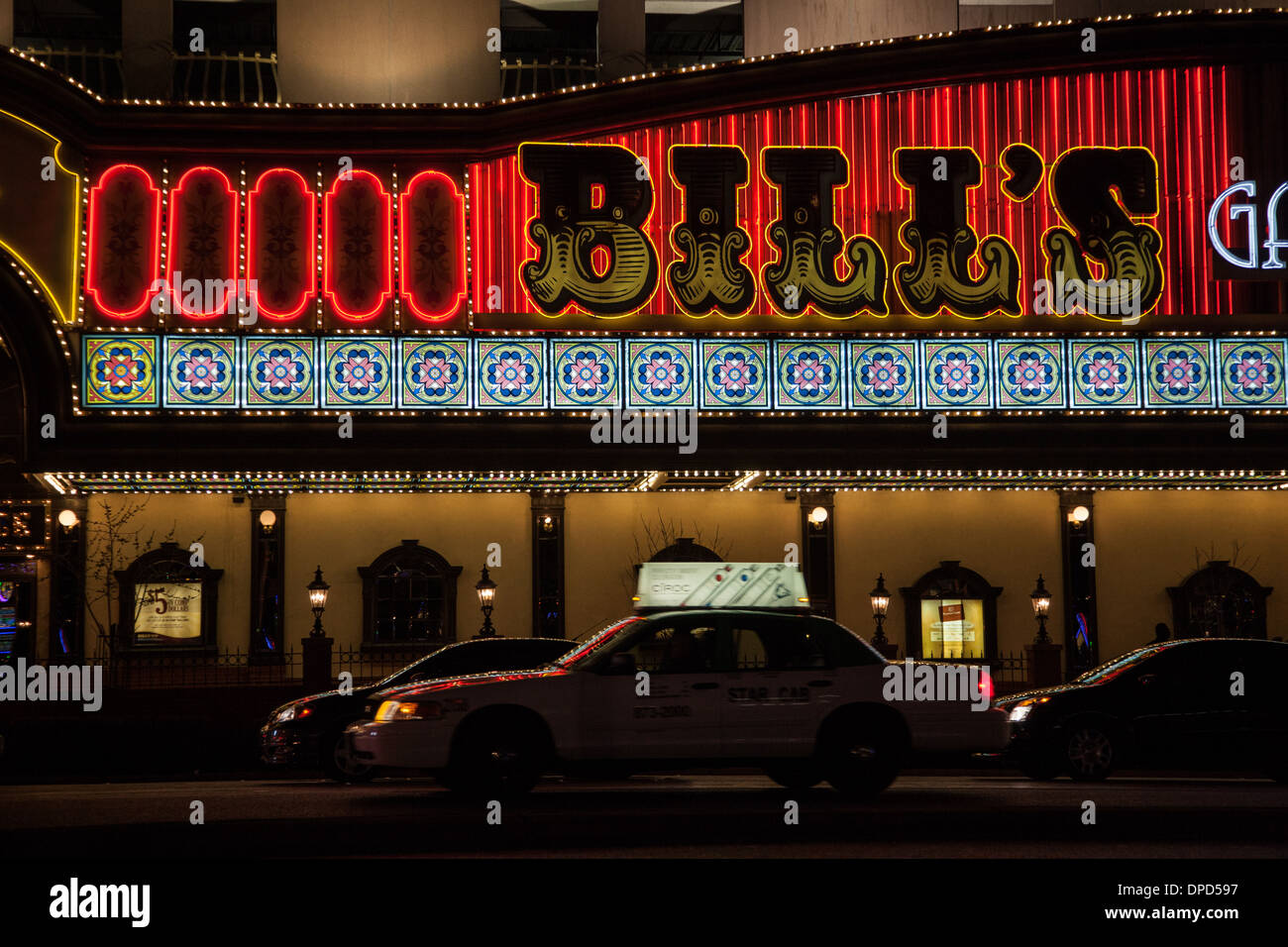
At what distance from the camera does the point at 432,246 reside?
2245 cm

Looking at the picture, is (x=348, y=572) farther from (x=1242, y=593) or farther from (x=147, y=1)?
(x=1242, y=593)

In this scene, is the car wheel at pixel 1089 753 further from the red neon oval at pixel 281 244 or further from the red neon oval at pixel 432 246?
the red neon oval at pixel 281 244

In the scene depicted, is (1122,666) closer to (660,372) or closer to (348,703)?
(660,372)

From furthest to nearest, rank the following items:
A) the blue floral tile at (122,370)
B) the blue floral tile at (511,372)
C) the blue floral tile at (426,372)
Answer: the blue floral tile at (511,372) < the blue floral tile at (426,372) < the blue floral tile at (122,370)

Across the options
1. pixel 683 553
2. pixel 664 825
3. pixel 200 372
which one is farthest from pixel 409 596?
pixel 664 825

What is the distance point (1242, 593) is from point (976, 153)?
10.1 metres

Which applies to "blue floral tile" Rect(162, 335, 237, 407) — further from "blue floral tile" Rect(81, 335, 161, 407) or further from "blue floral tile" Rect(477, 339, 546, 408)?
"blue floral tile" Rect(477, 339, 546, 408)

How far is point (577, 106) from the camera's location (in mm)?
22797

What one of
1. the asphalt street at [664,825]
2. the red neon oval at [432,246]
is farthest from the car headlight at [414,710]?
the red neon oval at [432,246]

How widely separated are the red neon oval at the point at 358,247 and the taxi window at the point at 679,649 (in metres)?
10.6

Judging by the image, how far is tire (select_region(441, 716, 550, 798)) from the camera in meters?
12.3

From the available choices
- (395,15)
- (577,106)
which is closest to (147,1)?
(395,15)

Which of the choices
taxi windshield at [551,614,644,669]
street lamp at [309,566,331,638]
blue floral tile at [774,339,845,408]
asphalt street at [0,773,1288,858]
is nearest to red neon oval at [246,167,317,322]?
street lamp at [309,566,331,638]

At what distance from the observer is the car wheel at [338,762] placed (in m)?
16.2
